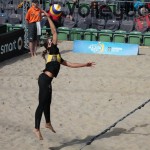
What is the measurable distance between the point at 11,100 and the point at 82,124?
224cm

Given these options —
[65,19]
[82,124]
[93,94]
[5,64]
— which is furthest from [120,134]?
[65,19]

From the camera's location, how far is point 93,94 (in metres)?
11.7

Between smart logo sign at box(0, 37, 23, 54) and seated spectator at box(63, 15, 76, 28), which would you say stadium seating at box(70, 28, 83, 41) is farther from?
smart logo sign at box(0, 37, 23, 54)

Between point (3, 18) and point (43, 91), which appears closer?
point (43, 91)

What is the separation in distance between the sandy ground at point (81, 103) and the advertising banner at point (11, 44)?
0.22m

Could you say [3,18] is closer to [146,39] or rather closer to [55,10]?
[55,10]

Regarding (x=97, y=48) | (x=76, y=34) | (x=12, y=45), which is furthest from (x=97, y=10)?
(x=12, y=45)

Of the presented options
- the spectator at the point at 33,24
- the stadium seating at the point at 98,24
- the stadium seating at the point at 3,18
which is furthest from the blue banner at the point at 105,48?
the stadium seating at the point at 3,18

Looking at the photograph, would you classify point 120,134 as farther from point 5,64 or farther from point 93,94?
point 5,64

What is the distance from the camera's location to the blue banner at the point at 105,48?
15.9 m

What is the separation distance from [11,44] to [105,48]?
119 inches

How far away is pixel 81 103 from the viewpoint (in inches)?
432

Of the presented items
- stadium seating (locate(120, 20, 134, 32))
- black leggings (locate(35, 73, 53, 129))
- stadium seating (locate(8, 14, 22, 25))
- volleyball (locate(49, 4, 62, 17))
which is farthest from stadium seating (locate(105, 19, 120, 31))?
black leggings (locate(35, 73, 53, 129))

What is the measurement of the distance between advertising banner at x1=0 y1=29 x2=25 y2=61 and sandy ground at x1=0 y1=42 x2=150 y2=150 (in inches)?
8.7
